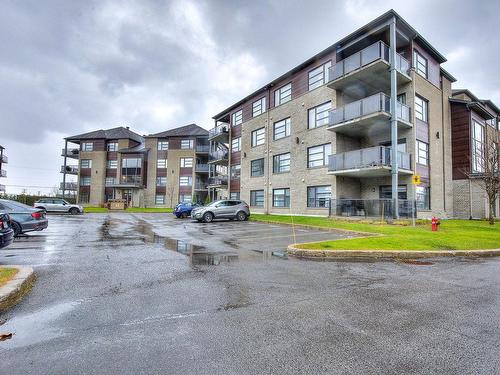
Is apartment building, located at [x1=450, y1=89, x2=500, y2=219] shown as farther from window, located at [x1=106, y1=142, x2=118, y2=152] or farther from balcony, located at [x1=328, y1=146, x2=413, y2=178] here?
window, located at [x1=106, y1=142, x2=118, y2=152]

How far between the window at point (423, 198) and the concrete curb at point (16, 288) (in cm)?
2147

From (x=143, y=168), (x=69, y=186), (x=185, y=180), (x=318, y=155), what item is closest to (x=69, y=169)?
(x=69, y=186)

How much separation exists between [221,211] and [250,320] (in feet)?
62.7

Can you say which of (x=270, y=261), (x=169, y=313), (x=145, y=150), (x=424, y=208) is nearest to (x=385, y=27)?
(x=424, y=208)

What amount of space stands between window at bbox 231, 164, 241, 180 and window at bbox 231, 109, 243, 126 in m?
4.98

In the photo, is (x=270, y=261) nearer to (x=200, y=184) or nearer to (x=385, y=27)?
(x=385, y=27)

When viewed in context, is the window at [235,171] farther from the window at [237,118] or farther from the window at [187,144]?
the window at [187,144]

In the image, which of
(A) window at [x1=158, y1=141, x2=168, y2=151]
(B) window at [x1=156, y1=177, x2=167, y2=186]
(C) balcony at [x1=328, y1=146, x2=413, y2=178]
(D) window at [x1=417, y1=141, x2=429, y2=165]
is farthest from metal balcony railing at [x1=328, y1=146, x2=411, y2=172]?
(A) window at [x1=158, y1=141, x2=168, y2=151]

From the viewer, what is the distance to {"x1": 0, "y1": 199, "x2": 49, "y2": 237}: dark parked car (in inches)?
454

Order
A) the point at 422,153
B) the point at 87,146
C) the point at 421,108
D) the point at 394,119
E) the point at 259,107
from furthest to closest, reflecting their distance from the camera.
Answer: the point at 87,146, the point at 259,107, the point at 421,108, the point at 422,153, the point at 394,119

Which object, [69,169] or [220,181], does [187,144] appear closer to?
[220,181]

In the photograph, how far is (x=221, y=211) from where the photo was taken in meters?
22.9

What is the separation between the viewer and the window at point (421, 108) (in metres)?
21.2

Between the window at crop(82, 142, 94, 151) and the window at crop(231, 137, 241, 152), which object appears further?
the window at crop(82, 142, 94, 151)
